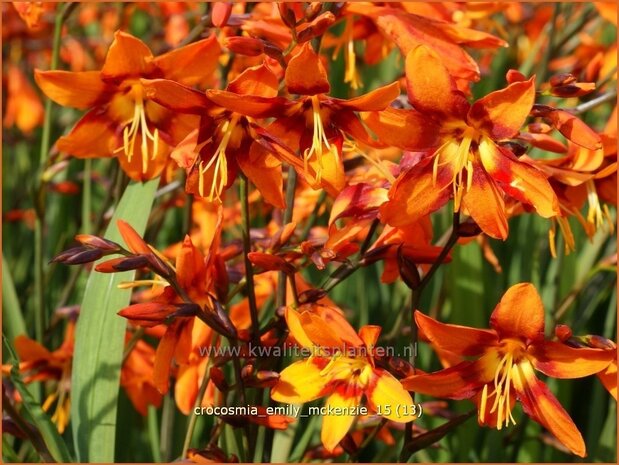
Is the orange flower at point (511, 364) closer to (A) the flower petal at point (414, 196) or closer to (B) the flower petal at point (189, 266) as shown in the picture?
(A) the flower petal at point (414, 196)

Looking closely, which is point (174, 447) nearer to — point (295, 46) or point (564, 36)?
point (295, 46)

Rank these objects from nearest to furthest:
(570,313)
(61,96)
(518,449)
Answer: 1. (61,96)
2. (518,449)
3. (570,313)

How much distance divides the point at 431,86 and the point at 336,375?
1.22 ft

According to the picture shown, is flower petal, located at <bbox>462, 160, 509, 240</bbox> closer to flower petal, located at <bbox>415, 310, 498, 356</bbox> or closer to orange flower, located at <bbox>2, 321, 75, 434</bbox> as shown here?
flower petal, located at <bbox>415, 310, 498, 356</bbox>

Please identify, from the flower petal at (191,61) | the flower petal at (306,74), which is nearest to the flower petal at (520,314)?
the flower petal at (306,74)

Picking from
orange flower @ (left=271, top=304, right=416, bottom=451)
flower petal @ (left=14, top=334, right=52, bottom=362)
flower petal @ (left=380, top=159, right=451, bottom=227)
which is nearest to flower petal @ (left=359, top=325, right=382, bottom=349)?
orange flower @ (left=271, top=304, right=416, bottom=451)

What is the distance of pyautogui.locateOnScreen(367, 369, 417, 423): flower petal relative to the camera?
1.10m

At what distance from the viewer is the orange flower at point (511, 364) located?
1.06 meters

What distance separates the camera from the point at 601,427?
6.01 ft

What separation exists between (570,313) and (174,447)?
88cm

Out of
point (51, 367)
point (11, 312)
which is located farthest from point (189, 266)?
point (11, 312)

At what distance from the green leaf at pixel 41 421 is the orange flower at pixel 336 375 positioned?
32 centimetres

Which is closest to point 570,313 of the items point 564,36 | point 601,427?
point 601,427

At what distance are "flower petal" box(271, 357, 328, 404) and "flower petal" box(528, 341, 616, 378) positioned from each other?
0.26 metres
